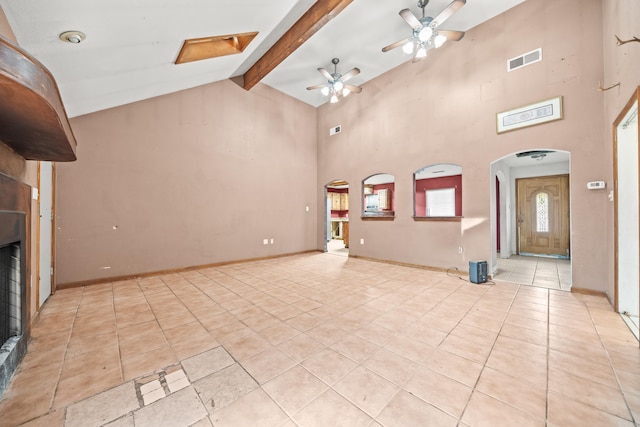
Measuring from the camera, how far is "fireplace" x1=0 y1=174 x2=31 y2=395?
1.70 m

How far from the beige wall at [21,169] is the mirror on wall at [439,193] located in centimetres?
887

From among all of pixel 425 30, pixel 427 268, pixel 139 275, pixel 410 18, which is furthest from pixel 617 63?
pixel 139 275

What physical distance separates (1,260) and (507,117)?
20.2ft

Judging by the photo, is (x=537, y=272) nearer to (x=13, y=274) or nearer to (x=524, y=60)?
(x=524, y=60)

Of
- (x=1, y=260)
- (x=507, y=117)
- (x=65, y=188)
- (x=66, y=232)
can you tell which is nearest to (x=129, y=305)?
(x=1, y=260)

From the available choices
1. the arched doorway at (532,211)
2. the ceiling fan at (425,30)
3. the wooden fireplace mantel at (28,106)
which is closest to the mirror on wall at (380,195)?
the arched doorway at (532,211)

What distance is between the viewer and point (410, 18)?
11.7 ft

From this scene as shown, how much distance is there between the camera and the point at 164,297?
3.37 m

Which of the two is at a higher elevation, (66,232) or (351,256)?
(66,232)

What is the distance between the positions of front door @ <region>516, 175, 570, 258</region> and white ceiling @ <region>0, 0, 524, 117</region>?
477cm

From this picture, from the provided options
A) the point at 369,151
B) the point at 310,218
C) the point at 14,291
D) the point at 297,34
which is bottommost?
the point at 14,291

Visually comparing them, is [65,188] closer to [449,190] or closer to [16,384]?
[16,384]

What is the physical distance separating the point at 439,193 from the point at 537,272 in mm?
5301

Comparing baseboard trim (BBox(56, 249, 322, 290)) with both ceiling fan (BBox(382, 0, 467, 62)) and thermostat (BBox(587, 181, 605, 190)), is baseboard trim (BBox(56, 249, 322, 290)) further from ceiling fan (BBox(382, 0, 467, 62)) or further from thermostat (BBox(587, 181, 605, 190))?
thermostat (BBox(587, 181, 605, 190))
